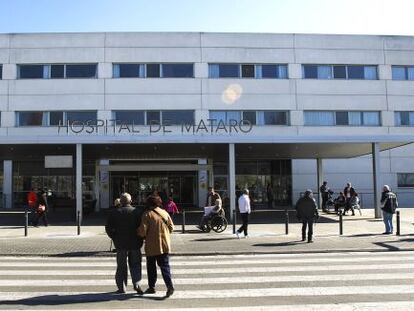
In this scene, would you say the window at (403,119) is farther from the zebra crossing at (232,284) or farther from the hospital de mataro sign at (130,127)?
the zebra crossing at (232,284)

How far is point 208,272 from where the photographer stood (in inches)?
433

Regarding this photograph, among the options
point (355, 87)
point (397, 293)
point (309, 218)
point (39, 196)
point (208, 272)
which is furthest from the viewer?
point (355, 87)

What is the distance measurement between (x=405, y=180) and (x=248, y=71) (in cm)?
1414

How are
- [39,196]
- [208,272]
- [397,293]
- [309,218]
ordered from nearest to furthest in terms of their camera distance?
1. [397,293]
2. [208,272]
3. [309,218]
4. [39,196]

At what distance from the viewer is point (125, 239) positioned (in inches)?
347

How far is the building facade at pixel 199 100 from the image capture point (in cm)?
3728

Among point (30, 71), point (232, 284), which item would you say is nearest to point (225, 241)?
point (232, 284)

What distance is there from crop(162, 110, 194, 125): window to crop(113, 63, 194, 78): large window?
2.53m

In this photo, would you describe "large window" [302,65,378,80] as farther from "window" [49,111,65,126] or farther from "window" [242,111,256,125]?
"window" [49,111,65,126]

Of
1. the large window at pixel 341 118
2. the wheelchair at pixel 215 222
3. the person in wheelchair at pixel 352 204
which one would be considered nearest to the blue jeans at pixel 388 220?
the wheelchair at pixel 215 222

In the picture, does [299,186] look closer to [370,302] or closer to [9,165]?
[9,165]

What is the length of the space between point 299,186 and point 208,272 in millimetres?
28951

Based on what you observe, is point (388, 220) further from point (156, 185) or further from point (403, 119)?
point (403, 119)

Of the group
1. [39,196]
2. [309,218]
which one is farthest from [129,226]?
[39,196]
